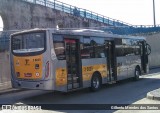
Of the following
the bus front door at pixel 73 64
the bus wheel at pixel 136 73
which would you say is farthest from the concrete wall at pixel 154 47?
the bus front door at pixel 73 64

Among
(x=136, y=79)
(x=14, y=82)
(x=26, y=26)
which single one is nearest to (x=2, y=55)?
(x=14, y=82)

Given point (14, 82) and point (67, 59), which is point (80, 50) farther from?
point (14, 82)

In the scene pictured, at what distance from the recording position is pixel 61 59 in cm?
1362

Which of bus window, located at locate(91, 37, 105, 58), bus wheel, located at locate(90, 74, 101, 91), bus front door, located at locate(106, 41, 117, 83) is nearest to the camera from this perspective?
bus wheel, located at locate(90, 74, 101, 91)

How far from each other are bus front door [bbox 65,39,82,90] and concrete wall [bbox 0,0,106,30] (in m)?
13.5

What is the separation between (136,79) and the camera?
21266mm

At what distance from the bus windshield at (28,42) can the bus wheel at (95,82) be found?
3.67 meters

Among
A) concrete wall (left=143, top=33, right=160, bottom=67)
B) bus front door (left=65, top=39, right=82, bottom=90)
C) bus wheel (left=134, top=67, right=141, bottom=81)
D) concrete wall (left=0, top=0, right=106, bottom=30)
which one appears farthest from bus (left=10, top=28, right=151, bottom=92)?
concrete wall (left=143, top=33, right=160, bottom=67)

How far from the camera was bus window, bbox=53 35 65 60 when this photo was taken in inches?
529

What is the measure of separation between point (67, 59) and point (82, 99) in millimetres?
1773

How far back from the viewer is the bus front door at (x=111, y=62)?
17594 millimetres

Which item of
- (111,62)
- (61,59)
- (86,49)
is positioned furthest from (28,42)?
(111,62)

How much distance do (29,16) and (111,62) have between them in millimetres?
13338

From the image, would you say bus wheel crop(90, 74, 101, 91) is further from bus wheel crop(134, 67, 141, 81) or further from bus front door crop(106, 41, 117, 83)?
bus wheel crop(134, 67, 141, 81)
